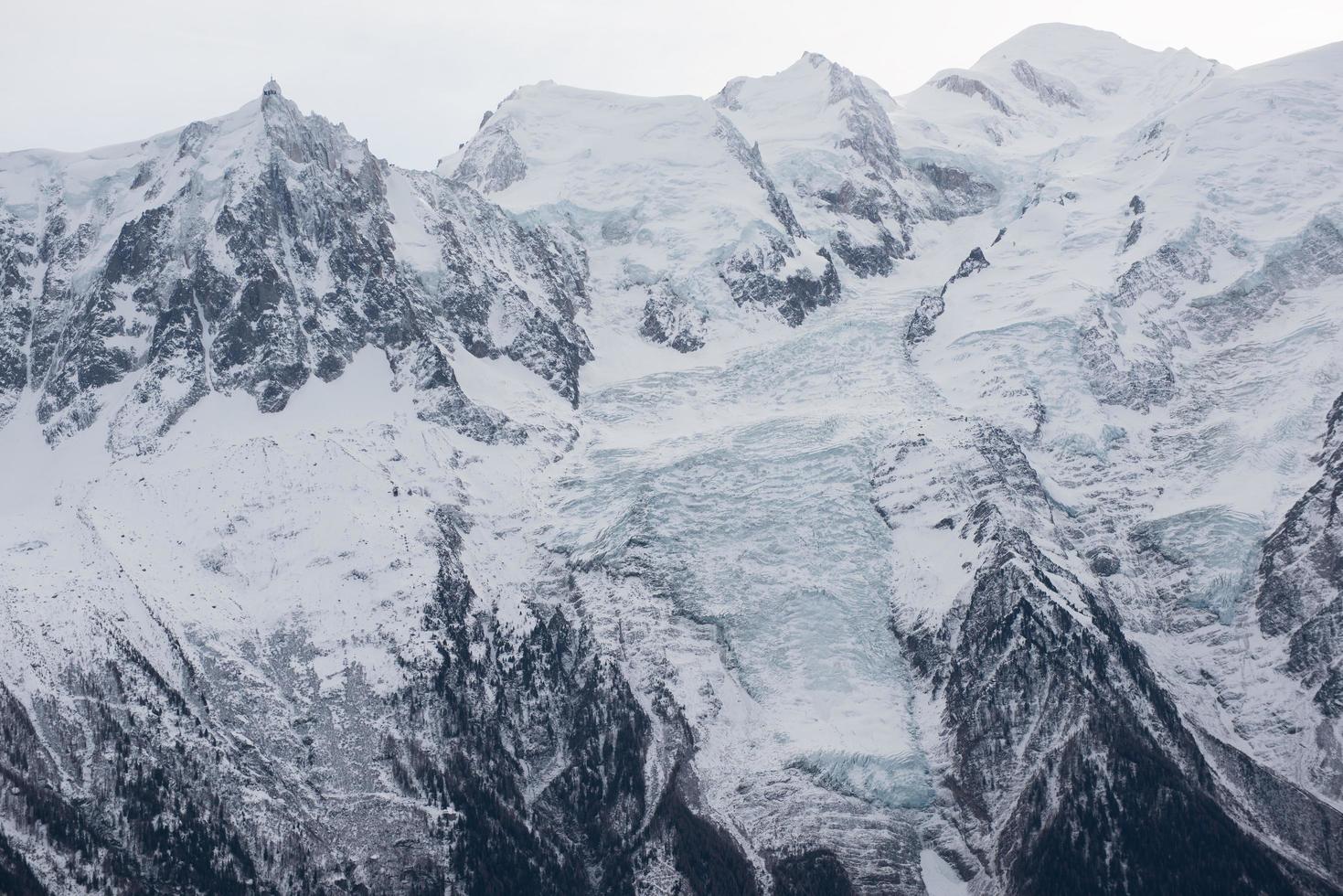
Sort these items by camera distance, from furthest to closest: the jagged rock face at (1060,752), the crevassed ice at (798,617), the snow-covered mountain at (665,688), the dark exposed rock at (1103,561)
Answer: the dark exposed rock at (1103,561) < the crevassed ice at (798,617) < the jagged rock face at (1060,752) < the snow-covered mountain at (665,688)

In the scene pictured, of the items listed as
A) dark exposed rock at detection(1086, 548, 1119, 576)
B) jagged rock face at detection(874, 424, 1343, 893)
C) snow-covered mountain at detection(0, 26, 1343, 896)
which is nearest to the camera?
snow-covered mountain at detection(0, 26, 1343, 896)

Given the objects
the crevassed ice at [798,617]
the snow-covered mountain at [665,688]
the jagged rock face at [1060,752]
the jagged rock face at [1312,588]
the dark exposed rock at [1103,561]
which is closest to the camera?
the snow-covered mountain at [665,688]

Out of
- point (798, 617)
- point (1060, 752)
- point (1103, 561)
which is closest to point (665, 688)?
point (798, 617)

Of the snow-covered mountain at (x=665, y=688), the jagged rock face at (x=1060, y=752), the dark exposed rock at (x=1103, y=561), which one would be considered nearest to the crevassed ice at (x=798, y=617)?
the snow-covered mountain at (x=665, y=688)

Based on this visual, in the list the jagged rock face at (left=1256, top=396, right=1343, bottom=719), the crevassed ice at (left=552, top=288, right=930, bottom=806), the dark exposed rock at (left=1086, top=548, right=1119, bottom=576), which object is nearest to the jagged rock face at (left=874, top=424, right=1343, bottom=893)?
the crevassed ice at (left=552, top=288, right=930, bottom=806)

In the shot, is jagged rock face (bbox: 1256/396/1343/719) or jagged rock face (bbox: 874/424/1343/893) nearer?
jagged rock face (bbox: 874/424/1343/893)

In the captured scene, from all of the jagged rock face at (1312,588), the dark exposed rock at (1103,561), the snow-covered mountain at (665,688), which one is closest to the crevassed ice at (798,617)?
the snow-covered mountain at (665,688)

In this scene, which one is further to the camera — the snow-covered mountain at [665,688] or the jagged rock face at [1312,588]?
the jagged rock face at [1312,588]

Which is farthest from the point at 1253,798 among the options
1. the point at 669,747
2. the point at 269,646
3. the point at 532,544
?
the point at 269,646

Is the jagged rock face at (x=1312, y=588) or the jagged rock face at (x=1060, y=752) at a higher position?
the jagged rock face at (x=1312, y=588)

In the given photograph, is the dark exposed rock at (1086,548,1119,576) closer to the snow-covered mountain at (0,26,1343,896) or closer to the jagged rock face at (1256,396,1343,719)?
the snow-covered mountain at (0,26,1343,896)

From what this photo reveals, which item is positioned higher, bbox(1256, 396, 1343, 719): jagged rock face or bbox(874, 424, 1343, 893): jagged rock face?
bbox(1256, 396, 1343, 719): jagged rock face

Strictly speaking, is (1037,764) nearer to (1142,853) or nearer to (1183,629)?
(1142,853)

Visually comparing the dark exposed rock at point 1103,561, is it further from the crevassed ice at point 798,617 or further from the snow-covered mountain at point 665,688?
the crevassed ice at point 798,617
